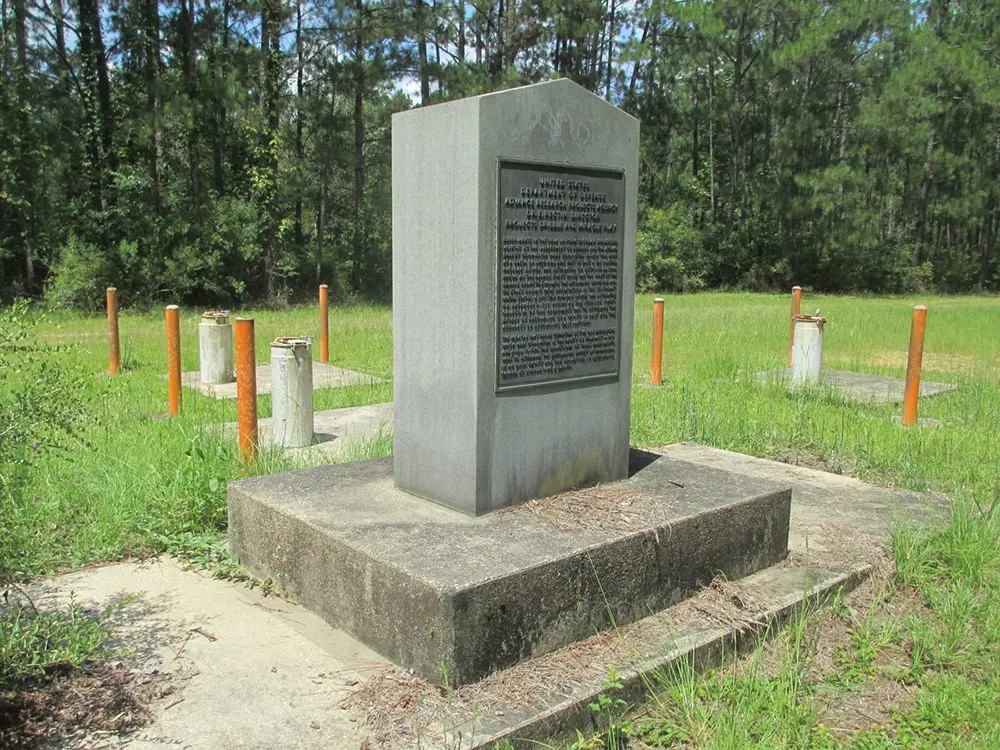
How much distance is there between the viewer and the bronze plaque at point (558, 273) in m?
3.80

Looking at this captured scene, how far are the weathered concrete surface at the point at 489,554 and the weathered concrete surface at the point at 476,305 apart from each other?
0.18m

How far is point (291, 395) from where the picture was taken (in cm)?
688

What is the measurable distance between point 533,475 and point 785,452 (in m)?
3.45

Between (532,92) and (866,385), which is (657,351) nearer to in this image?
(866,385)

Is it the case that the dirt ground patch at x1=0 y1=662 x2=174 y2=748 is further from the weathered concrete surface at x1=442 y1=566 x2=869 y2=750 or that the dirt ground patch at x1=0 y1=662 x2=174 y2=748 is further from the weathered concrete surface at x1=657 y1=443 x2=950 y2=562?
the weathered concrete surface at x1=657 y1=443 x2=950 y2=562

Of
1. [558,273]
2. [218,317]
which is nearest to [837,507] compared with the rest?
[558,273]

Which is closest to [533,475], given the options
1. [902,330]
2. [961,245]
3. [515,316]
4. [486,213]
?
[515,316]

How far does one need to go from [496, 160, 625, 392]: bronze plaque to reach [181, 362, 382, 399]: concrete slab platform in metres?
5.58

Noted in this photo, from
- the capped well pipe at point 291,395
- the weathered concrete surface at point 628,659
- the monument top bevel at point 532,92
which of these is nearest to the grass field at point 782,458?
the weathered concrete surface at point 628,659

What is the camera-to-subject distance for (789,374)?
34.6 feet

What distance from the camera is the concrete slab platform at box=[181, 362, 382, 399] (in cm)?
945

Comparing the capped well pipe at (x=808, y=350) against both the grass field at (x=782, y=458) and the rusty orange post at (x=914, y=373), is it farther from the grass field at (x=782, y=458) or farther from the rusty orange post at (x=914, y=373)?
the rusty orange post at (x=914, y=373)

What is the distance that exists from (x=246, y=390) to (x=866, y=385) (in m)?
7.65

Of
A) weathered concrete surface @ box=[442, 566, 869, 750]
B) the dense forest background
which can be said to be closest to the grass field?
weathered concrete surface @ box=[442, 566, 869, 750]
